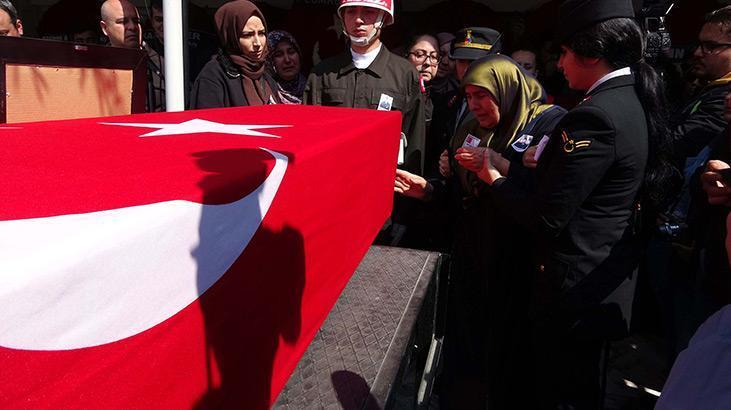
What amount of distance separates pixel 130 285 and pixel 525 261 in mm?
1578

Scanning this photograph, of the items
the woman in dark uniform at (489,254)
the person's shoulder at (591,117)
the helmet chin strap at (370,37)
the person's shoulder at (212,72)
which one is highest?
the helmet chin strap at (370,37)

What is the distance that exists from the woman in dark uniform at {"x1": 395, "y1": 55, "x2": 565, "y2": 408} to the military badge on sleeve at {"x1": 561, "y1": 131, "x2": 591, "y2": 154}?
0.36m

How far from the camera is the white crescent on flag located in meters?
0.49

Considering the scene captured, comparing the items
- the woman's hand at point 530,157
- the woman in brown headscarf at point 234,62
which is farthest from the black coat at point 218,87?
the woman's hand at point 530,157

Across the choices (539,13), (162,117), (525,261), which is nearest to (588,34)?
(525,261)

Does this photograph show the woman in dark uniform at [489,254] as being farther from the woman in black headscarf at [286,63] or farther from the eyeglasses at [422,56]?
the woman in black headscarf at [286,63]

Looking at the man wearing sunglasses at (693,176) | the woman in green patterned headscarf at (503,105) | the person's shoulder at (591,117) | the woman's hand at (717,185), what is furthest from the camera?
the man wearing sunglasses at (693,176)

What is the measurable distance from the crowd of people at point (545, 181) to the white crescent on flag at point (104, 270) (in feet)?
3.45

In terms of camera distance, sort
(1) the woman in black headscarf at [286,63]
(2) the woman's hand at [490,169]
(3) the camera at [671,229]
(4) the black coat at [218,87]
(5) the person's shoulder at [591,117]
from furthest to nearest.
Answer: (1) the woman in black headscarf at [286,63]
(4) the black coat at [218,87]
(3) the camera at [671,229]
(2) the woman's hand at [490,169]
(5) the person's shoulder at [591,117]

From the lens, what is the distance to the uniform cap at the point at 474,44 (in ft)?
9.12

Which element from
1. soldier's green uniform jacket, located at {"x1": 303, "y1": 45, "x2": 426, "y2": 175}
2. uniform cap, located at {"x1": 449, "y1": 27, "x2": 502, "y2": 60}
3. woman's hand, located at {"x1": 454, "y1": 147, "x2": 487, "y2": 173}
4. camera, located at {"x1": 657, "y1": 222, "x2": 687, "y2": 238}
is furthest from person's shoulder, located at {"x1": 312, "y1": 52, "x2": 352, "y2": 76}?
camera, located at {"x1": 657, "y1": 222, "x2": 687, "y2": 238}

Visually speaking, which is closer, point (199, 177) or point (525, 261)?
point (199, 177)

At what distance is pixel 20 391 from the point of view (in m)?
0.50

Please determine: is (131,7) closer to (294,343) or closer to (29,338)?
(294,343)
